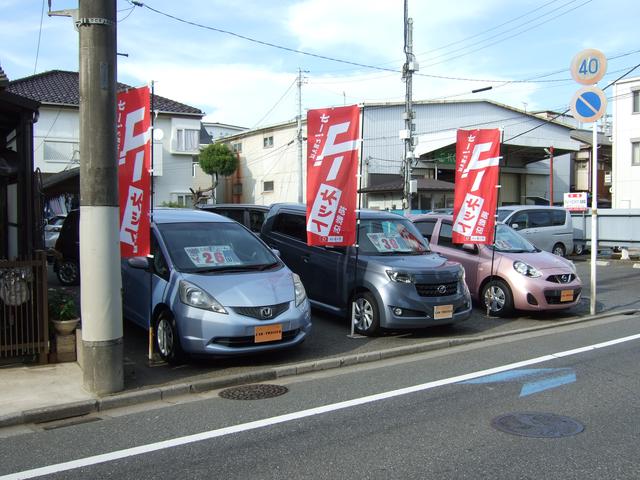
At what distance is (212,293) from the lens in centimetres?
670

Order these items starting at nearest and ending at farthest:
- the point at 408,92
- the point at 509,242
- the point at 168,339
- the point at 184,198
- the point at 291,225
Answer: the point at 168,339 → the point at 291,225 → the point at 509,242 → the point at 408,92 → the point at 184,198

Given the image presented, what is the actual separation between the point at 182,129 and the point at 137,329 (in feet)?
90.3

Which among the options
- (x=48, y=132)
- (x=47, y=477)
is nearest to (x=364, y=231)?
(x=47, y=477)

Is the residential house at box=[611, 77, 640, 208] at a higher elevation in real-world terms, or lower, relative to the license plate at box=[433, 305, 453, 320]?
higher

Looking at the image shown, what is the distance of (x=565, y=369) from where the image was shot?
683cm

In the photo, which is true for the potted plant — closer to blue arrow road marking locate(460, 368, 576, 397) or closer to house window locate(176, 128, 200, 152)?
blue arrow road marking locate(460, 368, 576, 397)

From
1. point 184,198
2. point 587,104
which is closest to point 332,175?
point 587,104

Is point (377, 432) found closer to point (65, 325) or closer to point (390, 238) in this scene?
point (65, 325)

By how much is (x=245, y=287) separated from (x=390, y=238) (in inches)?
132

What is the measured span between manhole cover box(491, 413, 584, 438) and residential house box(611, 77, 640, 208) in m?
32.6

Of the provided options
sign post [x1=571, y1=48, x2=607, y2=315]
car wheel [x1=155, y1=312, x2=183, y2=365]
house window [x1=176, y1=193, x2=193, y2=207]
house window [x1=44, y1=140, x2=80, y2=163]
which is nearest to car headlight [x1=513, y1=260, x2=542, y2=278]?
sign post [x1=571, y1=48, x2=607, y2=315]

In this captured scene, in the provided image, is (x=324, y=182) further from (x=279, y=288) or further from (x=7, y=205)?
(x=7, y=205)

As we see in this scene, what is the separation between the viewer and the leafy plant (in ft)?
22.3

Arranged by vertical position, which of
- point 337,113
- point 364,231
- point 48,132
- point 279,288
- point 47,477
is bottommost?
point 47,477
